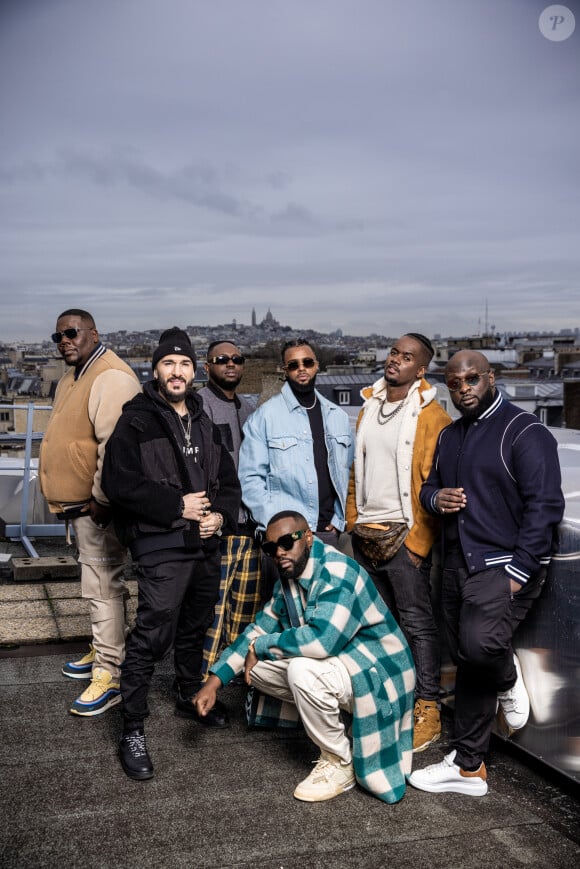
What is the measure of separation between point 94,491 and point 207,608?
82 cm

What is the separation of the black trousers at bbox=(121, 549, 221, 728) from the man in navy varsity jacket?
1.14 meters

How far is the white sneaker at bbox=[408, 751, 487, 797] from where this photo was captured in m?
3.60

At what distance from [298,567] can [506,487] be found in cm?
93

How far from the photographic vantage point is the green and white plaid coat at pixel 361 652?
11.7 ft

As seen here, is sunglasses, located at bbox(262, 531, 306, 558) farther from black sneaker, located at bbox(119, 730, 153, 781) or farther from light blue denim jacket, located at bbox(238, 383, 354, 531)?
black sneaker, located at bbox(119, 730, 153, 781)

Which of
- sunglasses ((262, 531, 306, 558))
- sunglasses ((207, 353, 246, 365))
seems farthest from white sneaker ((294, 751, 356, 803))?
sunglasses ((207, 353, 246, 365))

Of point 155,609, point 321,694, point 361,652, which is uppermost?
point 155,609

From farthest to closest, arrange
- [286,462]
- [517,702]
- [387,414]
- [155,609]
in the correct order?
[286,462], [387,414], [155,609], [517,702]

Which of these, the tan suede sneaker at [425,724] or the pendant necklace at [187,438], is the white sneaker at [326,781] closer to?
the tan suede sneaker at [425,724]

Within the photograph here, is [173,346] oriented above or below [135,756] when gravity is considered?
above

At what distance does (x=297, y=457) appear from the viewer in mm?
4402

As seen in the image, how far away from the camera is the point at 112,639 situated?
177 inches

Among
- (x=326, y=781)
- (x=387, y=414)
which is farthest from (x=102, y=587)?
(x=387, y=414)

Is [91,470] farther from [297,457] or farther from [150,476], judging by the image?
[297,457]
